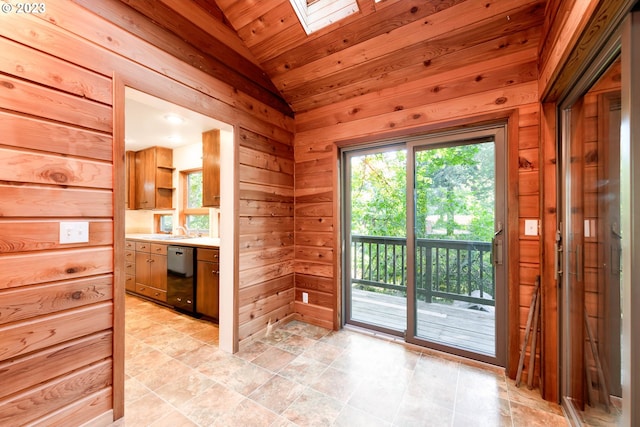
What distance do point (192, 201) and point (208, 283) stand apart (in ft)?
7.00

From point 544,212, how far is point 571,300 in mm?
598

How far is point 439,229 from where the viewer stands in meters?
2.46

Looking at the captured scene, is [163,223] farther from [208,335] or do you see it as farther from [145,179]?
[208,335]

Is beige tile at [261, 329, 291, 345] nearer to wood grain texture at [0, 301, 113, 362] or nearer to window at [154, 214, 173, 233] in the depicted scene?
wood grain texture at [0, 301, 113, 362]

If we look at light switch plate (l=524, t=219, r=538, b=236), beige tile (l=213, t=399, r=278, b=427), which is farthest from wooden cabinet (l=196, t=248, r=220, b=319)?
light switch plate (l=524, t=219, r=538, b=236)

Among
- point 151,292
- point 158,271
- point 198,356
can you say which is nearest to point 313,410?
point 198,356

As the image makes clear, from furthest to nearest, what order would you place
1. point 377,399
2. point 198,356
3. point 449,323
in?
point 449,323
point 198,356
point 377,399

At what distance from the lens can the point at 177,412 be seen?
5.44 feet

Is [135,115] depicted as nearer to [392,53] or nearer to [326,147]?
[326,147]

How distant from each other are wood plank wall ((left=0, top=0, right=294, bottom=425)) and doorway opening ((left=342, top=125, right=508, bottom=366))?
82.9 inches

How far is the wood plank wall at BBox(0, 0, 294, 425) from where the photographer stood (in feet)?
4.09

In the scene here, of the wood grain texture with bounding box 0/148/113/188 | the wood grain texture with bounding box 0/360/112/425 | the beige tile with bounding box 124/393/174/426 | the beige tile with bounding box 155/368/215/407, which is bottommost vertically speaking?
the beige tile with bounding box 155/368/215/407

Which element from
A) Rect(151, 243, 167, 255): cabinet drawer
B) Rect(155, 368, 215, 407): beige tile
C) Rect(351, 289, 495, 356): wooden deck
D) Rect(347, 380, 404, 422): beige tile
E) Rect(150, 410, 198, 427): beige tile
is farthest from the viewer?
Rect(151, 243, 167, 255): cabinet drawer

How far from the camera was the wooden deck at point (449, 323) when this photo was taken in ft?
7.68
